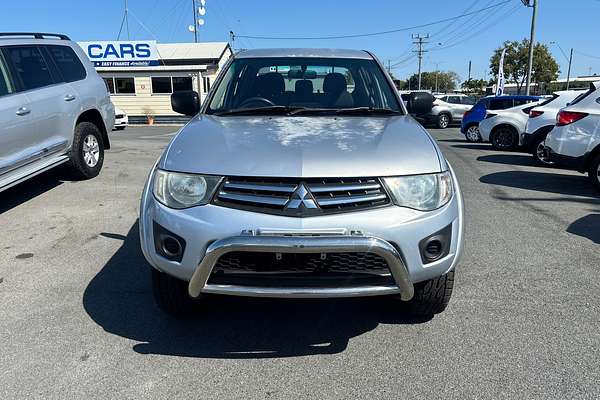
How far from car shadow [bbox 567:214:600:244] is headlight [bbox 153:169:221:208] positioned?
4017mm

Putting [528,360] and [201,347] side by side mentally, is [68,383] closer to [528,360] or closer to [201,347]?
[201,347]

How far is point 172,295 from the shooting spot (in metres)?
2.86

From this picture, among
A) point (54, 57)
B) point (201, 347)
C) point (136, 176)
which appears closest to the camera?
point (201, 347)

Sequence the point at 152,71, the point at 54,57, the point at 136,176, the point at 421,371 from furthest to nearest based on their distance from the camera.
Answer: the point at 152,71
the point at 136,176
the point at 54,57
the point at 421,371

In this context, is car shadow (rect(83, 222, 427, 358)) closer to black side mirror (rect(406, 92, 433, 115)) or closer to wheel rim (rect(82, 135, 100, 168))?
black side mirror (rect(406, 92, 433, 115))

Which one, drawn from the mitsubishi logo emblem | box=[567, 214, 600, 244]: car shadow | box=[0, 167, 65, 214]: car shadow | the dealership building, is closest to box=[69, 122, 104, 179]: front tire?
box=[0, 167, 65, 214]: car shadow

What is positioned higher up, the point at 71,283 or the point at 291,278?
the point at 291,278

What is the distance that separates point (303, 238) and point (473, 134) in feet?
44.2

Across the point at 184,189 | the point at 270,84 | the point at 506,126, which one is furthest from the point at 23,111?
the point at 506,126

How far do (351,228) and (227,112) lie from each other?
5.31ft

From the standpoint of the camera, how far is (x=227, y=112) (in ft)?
11.5

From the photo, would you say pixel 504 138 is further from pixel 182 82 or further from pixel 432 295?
pixel 182 82

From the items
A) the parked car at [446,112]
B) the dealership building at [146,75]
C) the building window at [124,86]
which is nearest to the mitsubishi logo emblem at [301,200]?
the parked car at [446,112]


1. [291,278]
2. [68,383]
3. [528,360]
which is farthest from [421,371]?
[68,383]
